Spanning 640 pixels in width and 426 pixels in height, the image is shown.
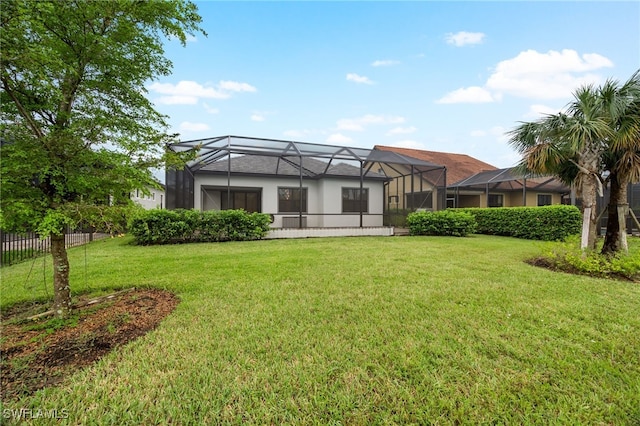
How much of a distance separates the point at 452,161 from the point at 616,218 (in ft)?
57.1

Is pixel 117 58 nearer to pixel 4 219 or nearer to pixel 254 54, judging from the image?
pixel 4 219

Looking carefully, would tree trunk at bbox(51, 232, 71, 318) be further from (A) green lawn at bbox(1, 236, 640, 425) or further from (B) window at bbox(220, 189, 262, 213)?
(B) window at bbox(220, 189, 262, 213)

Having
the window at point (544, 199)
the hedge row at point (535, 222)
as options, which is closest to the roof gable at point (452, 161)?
the window at point (544, 199)

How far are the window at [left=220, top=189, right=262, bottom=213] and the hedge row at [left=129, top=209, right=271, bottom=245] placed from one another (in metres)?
4.73

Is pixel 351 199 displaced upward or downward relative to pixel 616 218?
upward

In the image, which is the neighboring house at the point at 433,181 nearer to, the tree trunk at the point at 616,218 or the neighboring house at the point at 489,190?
the neighboring house at the point at 489,190

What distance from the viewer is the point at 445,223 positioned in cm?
1184

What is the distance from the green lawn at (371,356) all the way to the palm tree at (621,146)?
Result: 2.60 m

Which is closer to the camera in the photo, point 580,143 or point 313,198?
point 580,143

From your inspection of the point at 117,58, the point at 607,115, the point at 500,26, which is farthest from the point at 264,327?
the point at 500,26

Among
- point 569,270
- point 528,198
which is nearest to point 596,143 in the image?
point 569,270

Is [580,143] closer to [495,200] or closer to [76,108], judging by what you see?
[76,108]

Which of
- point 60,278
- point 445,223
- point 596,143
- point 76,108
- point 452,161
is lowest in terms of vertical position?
point 60,278

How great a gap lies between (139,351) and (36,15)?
2976 millimetres
